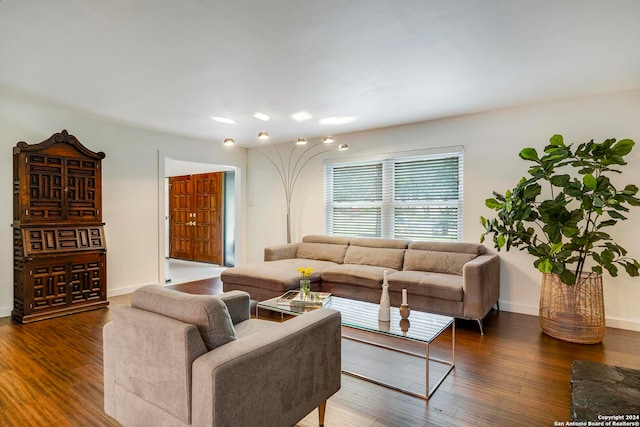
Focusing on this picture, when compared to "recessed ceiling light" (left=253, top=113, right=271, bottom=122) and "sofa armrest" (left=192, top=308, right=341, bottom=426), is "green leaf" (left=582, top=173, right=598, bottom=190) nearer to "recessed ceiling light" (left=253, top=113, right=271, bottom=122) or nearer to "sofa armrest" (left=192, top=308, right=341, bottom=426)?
"sofa armrest" (left=192, top=308, right=341, bottom=426)

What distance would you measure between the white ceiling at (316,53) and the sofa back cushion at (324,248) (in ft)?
6.32

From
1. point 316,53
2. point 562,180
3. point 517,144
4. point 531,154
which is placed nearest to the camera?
point 316,53

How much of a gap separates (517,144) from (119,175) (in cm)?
519

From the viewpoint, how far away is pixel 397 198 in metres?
4.94

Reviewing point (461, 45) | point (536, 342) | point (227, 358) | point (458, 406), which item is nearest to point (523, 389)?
point (458, 406)

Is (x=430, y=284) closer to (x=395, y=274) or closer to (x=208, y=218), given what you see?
(x=395, y=274)

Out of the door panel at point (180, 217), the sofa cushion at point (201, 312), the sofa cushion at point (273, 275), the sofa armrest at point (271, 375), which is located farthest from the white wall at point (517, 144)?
the door panel at point (180, 217)

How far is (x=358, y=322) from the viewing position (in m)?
2.60

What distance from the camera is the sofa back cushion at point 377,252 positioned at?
4.41 metres

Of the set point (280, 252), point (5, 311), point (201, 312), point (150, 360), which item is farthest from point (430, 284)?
point (5, 311)

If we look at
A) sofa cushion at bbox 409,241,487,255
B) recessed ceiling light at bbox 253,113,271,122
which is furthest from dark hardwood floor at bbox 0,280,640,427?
recessed ceiling light at bbox 253,113,271,122

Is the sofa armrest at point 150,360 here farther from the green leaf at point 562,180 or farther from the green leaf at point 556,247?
the green leaf at point 562,180

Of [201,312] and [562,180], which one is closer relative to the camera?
[201,312]

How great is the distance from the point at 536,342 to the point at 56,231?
512 cm
